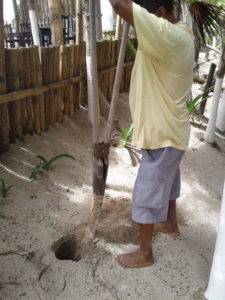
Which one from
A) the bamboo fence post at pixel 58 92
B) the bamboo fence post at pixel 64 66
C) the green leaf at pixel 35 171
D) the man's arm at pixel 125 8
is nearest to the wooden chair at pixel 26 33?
the bamboo fence post at pixel 64 66

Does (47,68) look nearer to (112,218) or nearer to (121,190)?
(121,190)

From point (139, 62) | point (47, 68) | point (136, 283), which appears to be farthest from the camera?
point (47, 68)

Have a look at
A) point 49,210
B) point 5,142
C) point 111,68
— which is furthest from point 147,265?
point 111,68

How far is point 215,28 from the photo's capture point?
13.4 feet

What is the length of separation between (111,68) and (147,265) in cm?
371

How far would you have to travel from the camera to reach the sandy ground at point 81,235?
2213 millimetres

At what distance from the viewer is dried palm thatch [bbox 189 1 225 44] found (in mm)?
3852

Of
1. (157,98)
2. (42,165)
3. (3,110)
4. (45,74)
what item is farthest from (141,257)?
(45,74)

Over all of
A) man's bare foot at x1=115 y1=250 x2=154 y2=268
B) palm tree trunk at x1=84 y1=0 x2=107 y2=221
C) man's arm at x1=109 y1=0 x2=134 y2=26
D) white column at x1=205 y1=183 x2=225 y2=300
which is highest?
man's arm at x1=109 y1=0 x2=134 y2=26

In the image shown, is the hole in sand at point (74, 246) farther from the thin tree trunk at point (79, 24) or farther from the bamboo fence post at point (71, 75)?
the thin tree trunk at point (79, 24)

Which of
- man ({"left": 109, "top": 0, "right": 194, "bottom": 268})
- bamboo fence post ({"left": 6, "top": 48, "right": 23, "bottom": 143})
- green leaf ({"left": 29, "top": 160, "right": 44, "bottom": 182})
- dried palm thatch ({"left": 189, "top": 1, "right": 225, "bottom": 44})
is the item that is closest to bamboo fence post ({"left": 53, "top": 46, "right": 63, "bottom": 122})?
bamboo fence post ({"left": 6, "top": 48, "right": 23, "bottom": 143})

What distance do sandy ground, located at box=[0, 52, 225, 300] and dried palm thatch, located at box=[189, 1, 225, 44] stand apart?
181 centimetres

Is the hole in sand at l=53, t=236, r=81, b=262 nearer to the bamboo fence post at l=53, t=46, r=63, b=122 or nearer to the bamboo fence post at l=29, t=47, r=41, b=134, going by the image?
the bamboo fence post at l=29, t=47, r=41, b=134

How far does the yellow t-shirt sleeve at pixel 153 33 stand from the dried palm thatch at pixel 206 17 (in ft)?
7.85
